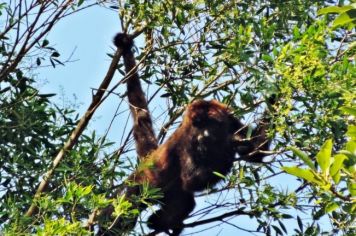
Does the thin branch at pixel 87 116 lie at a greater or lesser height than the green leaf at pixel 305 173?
greater

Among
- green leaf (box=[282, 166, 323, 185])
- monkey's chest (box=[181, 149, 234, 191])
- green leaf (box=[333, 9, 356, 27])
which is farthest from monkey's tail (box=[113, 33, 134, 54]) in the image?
green leaf (box=[282, 166, 323, 185])

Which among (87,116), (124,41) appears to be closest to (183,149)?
(124,41)

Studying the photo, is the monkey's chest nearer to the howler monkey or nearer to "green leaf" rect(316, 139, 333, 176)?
the howler monkey

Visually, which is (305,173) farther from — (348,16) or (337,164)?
(348,16)

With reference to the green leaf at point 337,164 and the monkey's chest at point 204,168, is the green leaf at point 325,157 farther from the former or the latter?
the monkey's chest at point 204,168

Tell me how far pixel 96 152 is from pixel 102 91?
0.93 meters

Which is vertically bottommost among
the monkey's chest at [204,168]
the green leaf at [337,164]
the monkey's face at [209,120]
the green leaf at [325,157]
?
the green leaf at [337,164]

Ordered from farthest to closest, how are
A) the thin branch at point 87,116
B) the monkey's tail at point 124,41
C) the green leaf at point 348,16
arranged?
the monkey's tail at point 124,41, the thin branch at point 87,116, the green leaf at point 348,16

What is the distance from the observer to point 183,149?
7934 mm

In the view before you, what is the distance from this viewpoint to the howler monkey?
7.29m

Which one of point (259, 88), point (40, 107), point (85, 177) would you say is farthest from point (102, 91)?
point (259, 88)

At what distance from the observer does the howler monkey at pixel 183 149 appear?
729cm

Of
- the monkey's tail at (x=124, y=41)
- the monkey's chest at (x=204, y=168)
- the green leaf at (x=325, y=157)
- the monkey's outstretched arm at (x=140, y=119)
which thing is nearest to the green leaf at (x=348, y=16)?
the green leaf at (x=325, y=157)

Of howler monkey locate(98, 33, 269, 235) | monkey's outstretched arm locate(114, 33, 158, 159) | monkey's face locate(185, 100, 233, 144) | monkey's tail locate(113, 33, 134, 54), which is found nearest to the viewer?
monkey's tail locate(113, 33, 134, 54)
